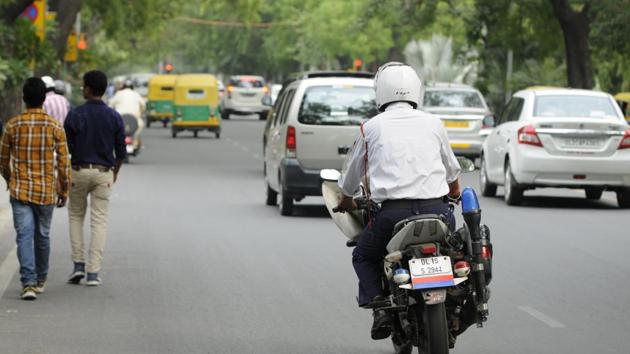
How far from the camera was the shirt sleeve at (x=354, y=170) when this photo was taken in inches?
344

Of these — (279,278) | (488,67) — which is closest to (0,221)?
(279,278)

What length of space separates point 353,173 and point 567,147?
1335 cm

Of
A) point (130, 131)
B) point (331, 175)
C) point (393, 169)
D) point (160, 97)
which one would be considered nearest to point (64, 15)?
point (130, 131)

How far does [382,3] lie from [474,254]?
39525 millimetres

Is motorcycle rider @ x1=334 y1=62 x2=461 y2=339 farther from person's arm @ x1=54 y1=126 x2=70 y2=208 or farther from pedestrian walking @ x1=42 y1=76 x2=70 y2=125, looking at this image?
pedestrian walking @ x1=42 y1=76 x2=70 y2=125

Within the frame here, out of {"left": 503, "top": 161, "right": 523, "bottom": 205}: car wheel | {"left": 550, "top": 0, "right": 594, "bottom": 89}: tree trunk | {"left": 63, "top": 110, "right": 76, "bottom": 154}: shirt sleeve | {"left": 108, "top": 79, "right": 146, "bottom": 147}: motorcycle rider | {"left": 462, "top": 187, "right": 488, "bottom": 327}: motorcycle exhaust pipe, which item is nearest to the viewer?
{"left": 462, "top": 187, "right": 488, "bottom": 327}: motorcycle exhaust pipe

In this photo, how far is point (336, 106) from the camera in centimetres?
2020

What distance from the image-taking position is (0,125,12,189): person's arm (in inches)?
484

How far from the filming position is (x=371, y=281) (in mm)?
8734

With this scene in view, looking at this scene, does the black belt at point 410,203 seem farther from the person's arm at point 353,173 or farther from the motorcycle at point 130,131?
the motorcycle at point 130,131

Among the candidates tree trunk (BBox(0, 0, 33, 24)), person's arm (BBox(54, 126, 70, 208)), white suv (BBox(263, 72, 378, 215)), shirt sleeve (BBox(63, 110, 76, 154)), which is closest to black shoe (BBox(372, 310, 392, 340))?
person's arm (BBox(54, 126, 70, 208))

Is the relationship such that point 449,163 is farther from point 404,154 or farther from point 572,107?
point 572,107

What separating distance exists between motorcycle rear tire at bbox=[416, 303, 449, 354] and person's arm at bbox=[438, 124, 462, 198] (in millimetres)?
908

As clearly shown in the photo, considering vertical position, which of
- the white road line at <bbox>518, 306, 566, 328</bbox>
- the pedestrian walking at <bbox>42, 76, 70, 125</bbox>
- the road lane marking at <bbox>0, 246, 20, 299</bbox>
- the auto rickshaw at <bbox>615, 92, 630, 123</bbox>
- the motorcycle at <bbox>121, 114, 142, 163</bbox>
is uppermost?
the pedestrian walking at <bbox>42, 76, 70, 125</bbox>
